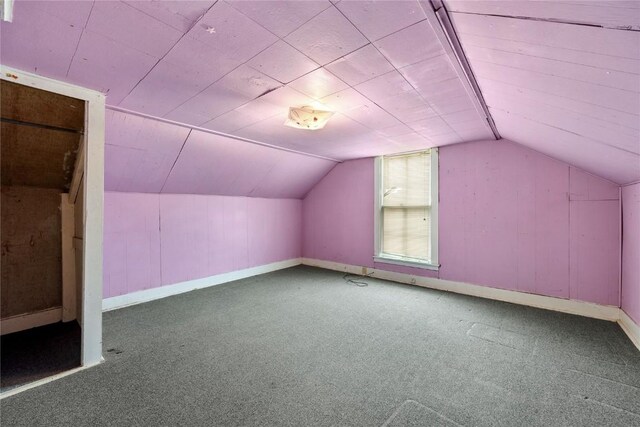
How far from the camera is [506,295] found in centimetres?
328

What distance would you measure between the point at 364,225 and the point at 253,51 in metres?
3.49

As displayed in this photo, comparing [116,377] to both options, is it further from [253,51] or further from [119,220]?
[253,51]

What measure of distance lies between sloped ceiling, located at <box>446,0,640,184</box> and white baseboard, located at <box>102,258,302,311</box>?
→ 155 inches

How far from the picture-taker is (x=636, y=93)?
1.11 meters

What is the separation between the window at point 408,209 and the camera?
3.88 m

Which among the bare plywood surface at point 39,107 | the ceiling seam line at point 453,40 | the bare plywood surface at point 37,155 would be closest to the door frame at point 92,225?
the bare plywood surface at point 39,107

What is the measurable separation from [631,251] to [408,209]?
2299mm

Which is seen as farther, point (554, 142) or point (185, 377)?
point (554, 142)

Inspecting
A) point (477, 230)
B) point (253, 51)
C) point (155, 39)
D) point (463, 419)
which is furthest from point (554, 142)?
point (155, 39)

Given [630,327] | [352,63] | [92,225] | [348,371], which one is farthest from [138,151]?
[630,327]

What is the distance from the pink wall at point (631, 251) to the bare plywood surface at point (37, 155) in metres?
5.01

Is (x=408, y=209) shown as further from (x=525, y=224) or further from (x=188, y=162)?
(x=188, y=162)

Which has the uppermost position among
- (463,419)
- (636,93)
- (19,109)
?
(19,109)

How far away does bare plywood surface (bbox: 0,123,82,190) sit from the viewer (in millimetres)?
2234
